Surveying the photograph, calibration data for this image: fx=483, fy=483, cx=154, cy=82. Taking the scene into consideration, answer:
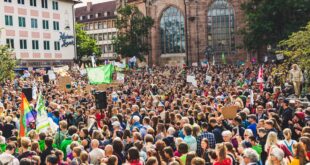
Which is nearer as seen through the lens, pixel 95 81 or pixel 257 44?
pixel 95 81

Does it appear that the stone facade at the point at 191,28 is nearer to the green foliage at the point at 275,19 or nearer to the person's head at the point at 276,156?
the green foliage at the point at 275,19

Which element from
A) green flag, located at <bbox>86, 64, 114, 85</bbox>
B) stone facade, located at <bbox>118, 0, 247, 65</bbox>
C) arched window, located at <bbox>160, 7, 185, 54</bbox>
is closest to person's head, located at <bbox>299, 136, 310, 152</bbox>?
green flag, located at <bbox>86, 64, 114, 85</bbox>

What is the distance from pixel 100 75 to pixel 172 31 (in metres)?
40.2

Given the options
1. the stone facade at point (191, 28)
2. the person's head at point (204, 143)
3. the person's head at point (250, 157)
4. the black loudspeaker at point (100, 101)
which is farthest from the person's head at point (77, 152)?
the stone facade at point (191, 28)

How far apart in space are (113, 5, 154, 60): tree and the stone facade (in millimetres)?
2129

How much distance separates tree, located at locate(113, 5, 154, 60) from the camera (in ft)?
190

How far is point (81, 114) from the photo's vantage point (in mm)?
16156

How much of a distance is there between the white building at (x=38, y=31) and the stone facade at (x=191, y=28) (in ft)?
34.2

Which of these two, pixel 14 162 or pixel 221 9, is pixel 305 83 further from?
pixel 221 9

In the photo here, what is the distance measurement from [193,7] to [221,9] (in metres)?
3.46

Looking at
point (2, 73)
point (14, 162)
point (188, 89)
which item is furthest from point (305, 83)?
point (2, 73)

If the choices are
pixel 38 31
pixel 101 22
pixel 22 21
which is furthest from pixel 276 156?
pixel 101 22

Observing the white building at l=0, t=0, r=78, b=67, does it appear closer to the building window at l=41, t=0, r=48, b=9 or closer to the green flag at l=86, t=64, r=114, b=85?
the building window at l=41, t=0, r=48, b=9

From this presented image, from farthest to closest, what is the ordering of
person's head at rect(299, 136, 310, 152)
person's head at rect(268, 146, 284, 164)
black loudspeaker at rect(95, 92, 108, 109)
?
black loudspeaker at rect(95, 92, 108, 109) → person's head at rect(299, 136, 310, 152) → person's head at rect(268, 146, 284, 164)
